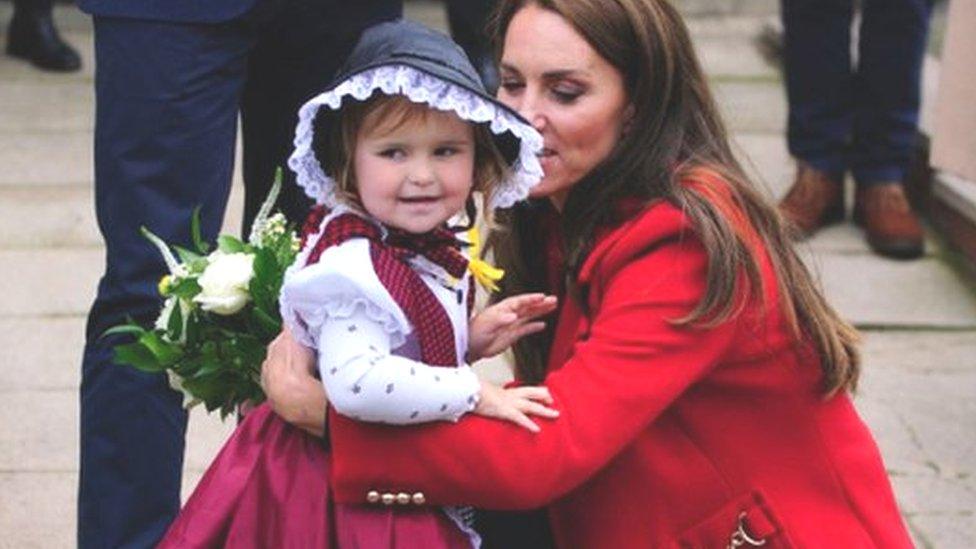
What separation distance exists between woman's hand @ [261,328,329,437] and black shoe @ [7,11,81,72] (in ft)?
15.1

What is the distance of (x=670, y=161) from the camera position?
2486 mm

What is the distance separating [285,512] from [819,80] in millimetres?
3095

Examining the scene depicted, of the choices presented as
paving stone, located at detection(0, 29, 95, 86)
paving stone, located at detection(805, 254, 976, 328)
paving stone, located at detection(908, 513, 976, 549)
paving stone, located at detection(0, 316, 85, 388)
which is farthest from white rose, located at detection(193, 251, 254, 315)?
paving stone, located at detection(0, 29, 95, 86)

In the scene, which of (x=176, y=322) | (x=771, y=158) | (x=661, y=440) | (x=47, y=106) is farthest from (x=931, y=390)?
(x=47, y=106)

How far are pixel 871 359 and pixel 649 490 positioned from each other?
2.07 metres

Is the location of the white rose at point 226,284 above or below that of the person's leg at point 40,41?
above

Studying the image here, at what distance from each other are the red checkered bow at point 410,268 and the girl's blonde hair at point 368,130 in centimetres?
6

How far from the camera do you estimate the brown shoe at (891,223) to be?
5051mm

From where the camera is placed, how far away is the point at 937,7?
26.2 ft

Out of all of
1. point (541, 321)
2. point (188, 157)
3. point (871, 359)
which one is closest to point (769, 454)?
point (541, 321)

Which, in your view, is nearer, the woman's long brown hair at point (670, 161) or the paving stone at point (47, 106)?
the woman's long brown hair at point (670, 161)

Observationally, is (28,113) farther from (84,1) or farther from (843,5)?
(84,1)

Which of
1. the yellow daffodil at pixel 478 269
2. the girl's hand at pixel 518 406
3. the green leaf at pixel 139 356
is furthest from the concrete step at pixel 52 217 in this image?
the girl's hand at pixel 518 406

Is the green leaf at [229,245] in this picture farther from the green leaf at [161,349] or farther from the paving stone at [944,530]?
the paving stone at [944,530]
